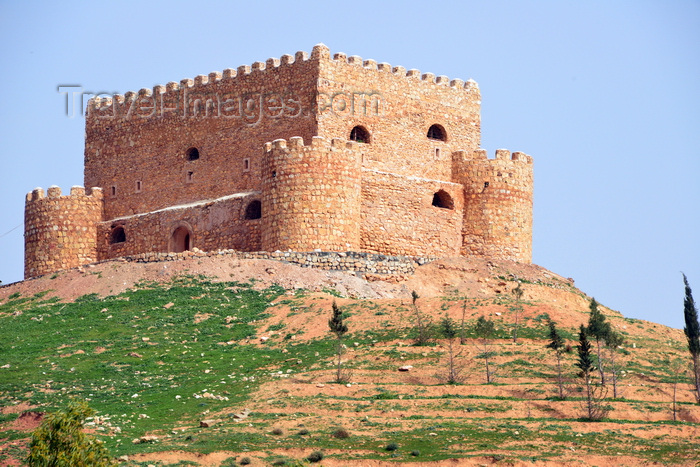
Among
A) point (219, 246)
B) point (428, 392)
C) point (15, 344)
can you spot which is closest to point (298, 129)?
point (219, 246)

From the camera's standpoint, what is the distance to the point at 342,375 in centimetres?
Answer: 3048

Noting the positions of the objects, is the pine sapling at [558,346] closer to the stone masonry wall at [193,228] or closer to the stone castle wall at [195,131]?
the stone masonry wall at [193,228]

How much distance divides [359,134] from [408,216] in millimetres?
3593

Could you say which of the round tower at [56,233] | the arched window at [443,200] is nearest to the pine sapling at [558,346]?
the arched window at [443,200]

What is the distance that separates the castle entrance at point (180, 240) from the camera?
44844mm

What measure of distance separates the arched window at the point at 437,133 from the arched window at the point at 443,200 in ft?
8.71

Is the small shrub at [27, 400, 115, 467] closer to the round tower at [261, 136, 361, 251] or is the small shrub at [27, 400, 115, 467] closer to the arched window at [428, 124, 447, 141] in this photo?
the round tower at [261, 136, 361, 251]

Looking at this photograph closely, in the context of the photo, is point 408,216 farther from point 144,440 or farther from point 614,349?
point 144,440

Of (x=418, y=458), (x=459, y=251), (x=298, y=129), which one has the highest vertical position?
(x=298, y=129)

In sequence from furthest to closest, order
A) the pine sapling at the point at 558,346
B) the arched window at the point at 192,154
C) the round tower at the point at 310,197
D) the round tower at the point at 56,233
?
1. the round tower at the point at 56,233
2. the arched window at the point at 192,154
3. the round tower at the point at 310,197
4. the pine sapling at the point at 558,346

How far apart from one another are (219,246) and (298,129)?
4901mm

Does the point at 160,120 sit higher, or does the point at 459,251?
the point at 160,120

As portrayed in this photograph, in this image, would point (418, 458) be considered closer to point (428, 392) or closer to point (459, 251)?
point (428, 392)

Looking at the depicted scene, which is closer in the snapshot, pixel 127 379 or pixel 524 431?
pixel 524 431
